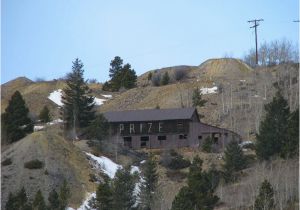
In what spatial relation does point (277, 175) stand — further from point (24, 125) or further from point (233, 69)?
point (233, 69)

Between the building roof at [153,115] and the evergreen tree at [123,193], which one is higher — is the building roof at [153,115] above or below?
above

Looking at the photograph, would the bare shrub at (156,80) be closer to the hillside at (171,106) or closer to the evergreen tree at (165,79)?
the evergreen tree at (165,79)

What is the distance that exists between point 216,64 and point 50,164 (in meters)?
77.4

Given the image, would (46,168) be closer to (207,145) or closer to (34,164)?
(34,164)

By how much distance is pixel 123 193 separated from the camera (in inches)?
1437

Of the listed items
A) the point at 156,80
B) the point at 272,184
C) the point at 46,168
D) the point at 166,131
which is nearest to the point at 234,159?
the point at 272,184

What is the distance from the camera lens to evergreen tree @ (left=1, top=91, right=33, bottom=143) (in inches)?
2248

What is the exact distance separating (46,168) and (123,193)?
51.2 ft

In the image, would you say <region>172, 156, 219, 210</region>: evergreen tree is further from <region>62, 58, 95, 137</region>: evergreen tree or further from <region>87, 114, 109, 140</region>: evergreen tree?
<region>62, 58, 95, 137</region>: evergreen tree

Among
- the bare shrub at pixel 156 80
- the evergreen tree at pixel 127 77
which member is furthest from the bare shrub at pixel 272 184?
the evergreen tree at pixel 127 77

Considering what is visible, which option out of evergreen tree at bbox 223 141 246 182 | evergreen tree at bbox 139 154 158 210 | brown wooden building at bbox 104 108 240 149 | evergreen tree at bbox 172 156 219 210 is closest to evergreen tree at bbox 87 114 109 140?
brown wooden building at bbox 104 108 240 149

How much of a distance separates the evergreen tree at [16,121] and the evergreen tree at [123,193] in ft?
72.9

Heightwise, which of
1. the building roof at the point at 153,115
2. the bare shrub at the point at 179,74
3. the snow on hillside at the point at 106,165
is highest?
the bare shrub at the point at 179,74

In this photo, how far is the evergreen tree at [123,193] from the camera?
118ft
